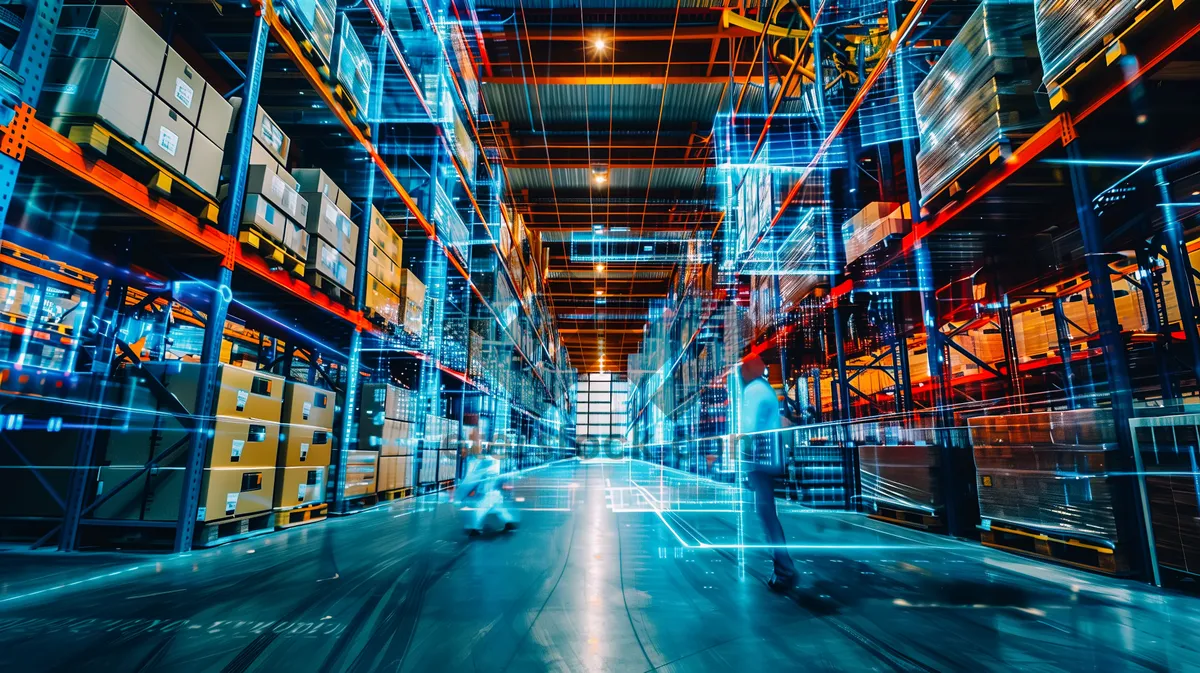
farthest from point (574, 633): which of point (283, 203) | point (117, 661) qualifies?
point (283, 203)

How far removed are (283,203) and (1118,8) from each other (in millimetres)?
6356

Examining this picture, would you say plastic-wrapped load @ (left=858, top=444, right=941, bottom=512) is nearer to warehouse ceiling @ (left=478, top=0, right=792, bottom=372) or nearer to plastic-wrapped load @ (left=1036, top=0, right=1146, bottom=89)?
plastic-wrapped load @ (left=1036, top=0, right=1146, bottom=89)

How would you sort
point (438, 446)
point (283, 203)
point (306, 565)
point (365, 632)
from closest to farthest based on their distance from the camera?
point (365, 632) → point (306, 565) → point (283, 203) → point (438, 446)

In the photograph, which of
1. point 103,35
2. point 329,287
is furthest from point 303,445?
point 103,35

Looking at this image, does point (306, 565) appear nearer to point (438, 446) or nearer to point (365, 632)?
point (365, 632)

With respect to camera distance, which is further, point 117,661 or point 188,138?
point 188,138

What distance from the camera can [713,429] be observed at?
14.6 metres

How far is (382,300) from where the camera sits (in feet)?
23.1

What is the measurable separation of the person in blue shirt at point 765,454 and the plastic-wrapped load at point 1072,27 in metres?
2.85

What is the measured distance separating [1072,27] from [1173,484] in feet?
9.69

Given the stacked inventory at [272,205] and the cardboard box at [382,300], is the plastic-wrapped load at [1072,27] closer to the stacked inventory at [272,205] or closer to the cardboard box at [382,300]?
the stacked inventory at [272,205]

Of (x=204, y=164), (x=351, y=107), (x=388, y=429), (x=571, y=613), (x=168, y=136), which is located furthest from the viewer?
(x=388, y=429)

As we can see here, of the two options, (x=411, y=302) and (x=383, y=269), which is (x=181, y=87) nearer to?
(x=383, y=269)

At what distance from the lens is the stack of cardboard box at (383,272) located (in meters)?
6.69
